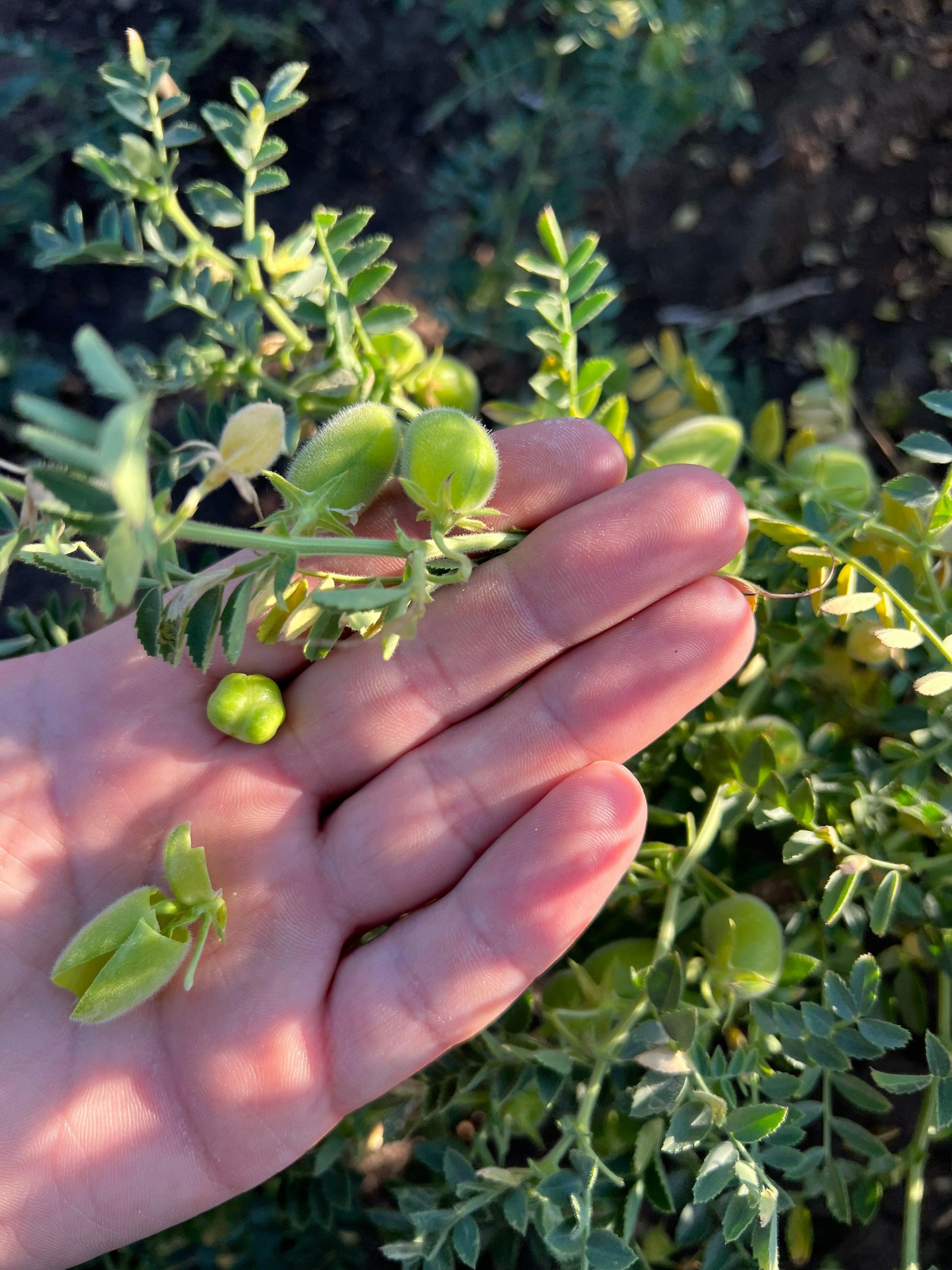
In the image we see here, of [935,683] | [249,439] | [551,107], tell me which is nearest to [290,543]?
[249,439]

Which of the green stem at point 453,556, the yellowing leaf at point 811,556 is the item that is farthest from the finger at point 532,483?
the yellowing leaf at point 811,556

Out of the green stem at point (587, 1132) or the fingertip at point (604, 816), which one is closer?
the green stem at point (587, 1132)

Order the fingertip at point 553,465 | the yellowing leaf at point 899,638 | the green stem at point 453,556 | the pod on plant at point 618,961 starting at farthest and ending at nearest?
1. the pod on plant at point 618,961
2. the fingertip at point 553,465
3. the yellowing leaf at point 899,638
4. the green stem at point 453,556

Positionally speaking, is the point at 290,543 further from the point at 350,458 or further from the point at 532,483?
the point at 532,483

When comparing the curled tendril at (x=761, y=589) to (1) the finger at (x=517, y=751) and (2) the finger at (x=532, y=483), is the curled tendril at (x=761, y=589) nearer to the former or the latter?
(1) the finger at (x=517, y=751)

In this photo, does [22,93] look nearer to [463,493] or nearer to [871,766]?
[463,493]

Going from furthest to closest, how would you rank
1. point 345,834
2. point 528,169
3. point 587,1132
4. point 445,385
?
1. point 528,169
2. point 445,385
3. point 345,834
4. point 587,1132

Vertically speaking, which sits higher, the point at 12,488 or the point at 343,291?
the point at 12,488
